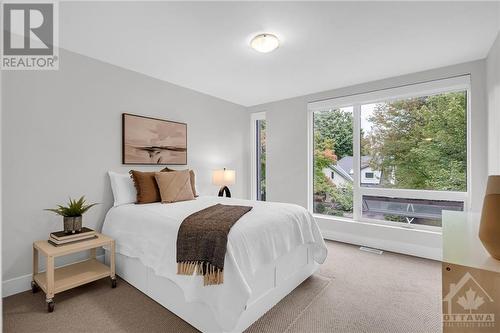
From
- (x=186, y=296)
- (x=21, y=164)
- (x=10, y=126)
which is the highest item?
(x=10, y=126)

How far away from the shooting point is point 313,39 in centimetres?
240

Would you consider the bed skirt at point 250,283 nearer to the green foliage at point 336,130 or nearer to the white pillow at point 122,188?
the white pillow at point 122,188

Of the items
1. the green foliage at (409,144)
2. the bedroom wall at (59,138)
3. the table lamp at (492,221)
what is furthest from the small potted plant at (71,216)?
the green foliage at (409,144)

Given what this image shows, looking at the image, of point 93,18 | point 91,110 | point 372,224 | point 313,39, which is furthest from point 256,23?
point 372,224

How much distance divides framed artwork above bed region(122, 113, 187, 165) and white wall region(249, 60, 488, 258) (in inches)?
69.3

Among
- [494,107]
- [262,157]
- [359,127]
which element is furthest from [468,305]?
[262,157]

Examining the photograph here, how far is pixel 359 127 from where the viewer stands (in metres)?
3.78

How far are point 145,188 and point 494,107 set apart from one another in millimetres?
3834

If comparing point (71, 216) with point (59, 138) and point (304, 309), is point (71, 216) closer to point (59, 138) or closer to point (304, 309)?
point (59, 138)

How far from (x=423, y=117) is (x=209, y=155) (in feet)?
10.6

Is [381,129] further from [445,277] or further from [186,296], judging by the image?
[186,296]

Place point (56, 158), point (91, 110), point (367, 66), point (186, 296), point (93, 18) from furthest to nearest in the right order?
1. point (367, 66)
2. point (91, 110)
3. point (56, 158)
4. point (93, 18)
5. point (186, 296)

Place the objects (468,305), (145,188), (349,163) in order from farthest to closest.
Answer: (349,163), (145,188), (468,305)

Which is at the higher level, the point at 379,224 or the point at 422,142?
the point at 422,142
